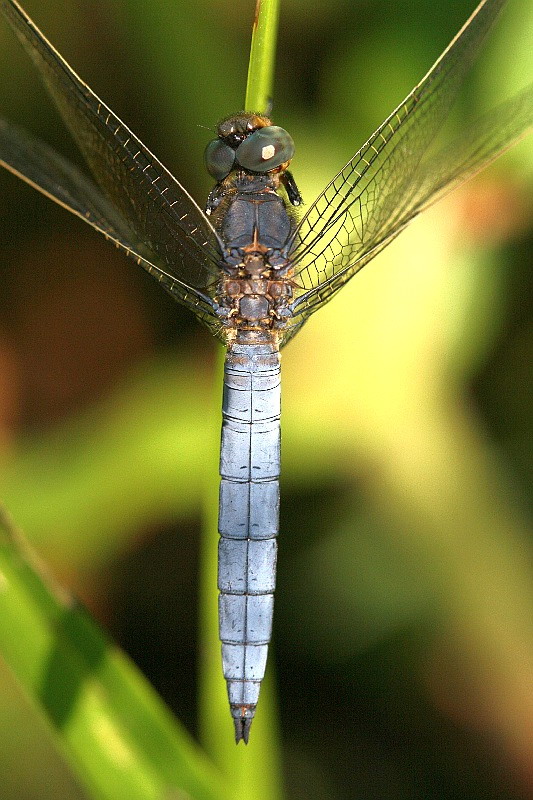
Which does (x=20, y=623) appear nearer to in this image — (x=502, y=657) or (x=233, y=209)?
(x=233, y=209)

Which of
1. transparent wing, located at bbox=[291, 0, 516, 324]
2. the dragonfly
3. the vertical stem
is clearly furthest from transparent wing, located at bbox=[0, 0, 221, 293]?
the vertical stem

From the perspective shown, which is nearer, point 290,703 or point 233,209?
point 233,209

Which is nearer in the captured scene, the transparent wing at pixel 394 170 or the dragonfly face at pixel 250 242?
the transparent wing at pixel 394 170

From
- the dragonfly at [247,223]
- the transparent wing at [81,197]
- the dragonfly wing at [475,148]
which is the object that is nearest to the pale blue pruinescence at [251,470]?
the dragonfly at [247,223]

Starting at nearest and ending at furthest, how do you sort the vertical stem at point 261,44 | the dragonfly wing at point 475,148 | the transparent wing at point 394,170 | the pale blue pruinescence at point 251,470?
1. the vertical stem at point 261,44
2. the dragonfly wing at point 475,148
3. the transparent wing at point 394,170
4. the pale blue pruinescence at point 251,470

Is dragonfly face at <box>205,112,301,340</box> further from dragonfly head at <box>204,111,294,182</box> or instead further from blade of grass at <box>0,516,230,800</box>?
blade of grass at <box>0,516,230,800</box>

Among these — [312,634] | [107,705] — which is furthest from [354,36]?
[107,705]

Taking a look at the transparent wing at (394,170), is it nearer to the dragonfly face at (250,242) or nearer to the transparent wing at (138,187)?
the dragonfly face at (250,242)

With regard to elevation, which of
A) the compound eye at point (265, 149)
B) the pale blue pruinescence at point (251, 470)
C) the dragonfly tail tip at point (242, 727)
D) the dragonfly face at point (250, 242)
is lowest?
the dragonfly tail tip at point (242, 727)
